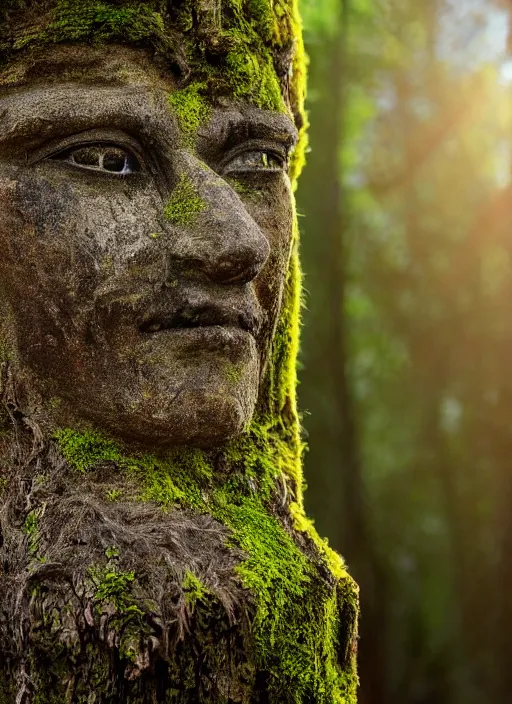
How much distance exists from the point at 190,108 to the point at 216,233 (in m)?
0.45

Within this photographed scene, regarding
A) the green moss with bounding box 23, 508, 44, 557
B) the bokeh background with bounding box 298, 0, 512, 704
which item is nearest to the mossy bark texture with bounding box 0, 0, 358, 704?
the green moss with bounding box 23, 508, 44, 557

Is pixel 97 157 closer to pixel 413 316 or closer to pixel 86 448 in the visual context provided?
pixel 86 448

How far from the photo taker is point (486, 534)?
39.9 feet

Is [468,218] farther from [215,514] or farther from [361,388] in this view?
[215,514]

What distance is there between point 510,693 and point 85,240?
9.58 meters

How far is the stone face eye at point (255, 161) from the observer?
123 inches

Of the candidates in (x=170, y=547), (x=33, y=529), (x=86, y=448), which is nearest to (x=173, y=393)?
(x=86, y=448)

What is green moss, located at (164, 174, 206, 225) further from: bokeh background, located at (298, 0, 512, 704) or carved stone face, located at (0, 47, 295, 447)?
bokeh background, located at (298, 0, 512, 704)

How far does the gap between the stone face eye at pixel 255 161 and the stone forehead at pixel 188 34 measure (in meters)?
0.16

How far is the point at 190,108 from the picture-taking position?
3.01m

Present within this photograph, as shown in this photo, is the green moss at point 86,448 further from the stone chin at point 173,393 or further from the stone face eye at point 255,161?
the stone face eye at point 255,161

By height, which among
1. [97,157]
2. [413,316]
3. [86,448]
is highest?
[413,316]

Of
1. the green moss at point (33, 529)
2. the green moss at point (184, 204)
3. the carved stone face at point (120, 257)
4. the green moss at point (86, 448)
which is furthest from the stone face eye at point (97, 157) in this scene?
the green moss at point (33, 529)

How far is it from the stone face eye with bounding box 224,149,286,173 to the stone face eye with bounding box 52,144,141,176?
37 cm
